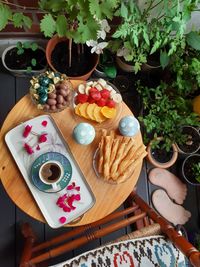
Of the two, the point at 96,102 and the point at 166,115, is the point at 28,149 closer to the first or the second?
the point at 96,102

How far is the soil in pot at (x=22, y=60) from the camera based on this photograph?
5.88 feet

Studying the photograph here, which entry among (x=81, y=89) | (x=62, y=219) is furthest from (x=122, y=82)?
(x=62, y=219)

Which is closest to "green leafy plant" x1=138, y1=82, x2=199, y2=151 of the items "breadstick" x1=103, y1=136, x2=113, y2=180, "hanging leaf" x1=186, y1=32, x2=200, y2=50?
"hanging leaf" x1=186, y1=32, x2=200, y2=50

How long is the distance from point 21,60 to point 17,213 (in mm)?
768

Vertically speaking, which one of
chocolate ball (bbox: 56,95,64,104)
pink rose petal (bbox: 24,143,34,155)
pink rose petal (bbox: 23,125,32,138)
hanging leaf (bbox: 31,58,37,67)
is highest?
hanging leaf (bbox: 31,58,37,67)

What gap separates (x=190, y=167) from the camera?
5.96 feet

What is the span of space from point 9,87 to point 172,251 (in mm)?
1160

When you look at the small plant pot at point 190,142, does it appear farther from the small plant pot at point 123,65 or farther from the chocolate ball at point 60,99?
the chocolate ball at point 60,99

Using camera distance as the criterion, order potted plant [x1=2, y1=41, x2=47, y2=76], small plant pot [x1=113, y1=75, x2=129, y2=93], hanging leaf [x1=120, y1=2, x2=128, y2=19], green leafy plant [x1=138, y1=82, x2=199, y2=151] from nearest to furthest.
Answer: hanging leaf [x1=120, y1=2, x2=128, y2=19], green leafy plant [x1=138, y1=82, x2=199, y2=151], potted plant [x1=2, y1=41, x2=47, y2=76], small plant pot [x1=113, y1=75, x2=129, y2=93]

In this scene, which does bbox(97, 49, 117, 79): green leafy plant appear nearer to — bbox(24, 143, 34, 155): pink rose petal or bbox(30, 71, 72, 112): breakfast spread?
bbox(30, 71, 72, 112): breakfast spread

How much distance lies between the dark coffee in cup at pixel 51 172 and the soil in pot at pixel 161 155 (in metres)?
0.65

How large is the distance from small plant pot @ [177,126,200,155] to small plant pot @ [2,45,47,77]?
796 millimetres

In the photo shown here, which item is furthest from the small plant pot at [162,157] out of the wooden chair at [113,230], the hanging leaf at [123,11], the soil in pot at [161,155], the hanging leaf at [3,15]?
the hanging leaf at [3,15]

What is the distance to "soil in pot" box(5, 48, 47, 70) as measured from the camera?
179cm
